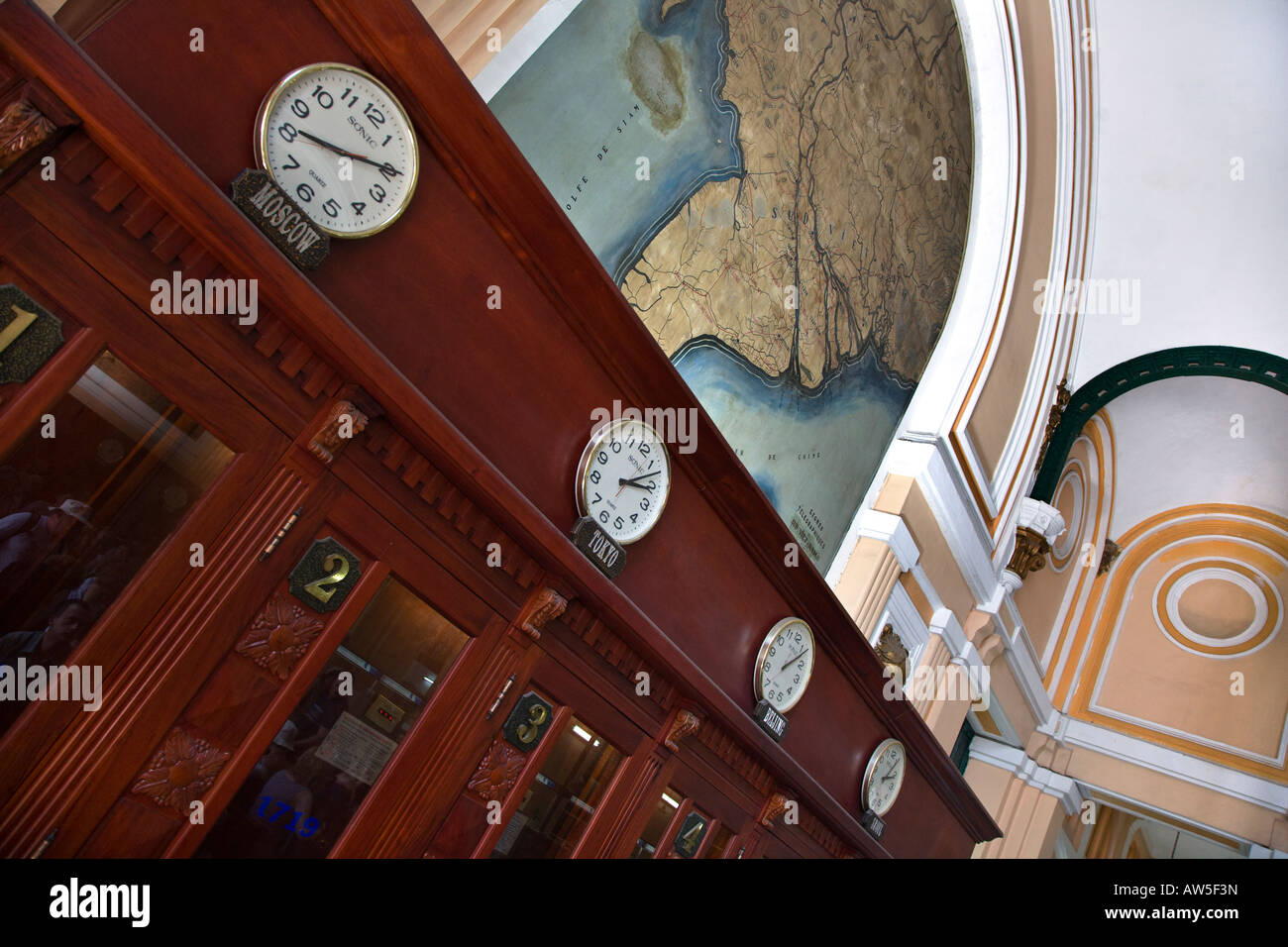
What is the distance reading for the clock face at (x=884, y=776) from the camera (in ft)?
15.4

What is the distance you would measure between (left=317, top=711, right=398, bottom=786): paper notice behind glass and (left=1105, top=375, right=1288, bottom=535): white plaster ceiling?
434 inches

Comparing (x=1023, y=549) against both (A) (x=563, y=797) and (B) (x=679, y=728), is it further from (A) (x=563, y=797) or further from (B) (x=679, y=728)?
(A) (x=563, y=797)

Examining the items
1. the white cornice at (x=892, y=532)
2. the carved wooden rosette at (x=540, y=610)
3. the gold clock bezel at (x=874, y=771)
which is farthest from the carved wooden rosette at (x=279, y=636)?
the white cornice at (x=892, y=532)

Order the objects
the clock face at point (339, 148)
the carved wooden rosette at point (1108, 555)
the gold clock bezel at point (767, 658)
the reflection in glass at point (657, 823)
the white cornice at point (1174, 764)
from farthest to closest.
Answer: the carved wooden rosette at point (1108, 555)
the white cornice at point (1174, 764)
the gold clock bezel at point (767, 658)
the reflection in glass at point (657, 823)
the clock face at point (339, 148)

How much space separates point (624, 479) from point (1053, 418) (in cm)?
814

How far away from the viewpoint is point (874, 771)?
470 cm

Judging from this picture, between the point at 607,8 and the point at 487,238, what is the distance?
2.40m

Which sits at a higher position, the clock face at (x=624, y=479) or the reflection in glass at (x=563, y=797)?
the clock face at (x=624, y=479)

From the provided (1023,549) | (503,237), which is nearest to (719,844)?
(503,237)

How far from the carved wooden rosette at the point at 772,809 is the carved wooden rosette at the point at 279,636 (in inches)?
91.7

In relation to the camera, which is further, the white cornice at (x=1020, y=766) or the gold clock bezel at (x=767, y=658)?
the white cornice at (x=1020, y=766)

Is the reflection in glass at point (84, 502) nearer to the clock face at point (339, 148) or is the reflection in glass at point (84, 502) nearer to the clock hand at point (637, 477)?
the clock face at point (339, 148)

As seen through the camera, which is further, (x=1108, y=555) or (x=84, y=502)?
(x=1108, y=555)

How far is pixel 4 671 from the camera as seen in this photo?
181cm
